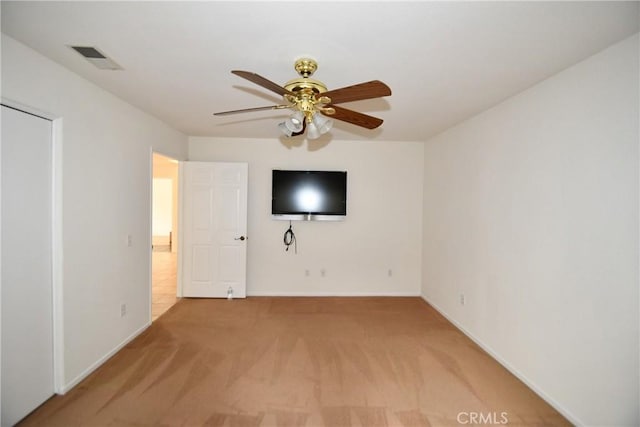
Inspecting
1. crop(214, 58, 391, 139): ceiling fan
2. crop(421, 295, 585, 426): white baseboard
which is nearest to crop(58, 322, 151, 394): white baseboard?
crop(214, 58, 391, 139): ceiling fan

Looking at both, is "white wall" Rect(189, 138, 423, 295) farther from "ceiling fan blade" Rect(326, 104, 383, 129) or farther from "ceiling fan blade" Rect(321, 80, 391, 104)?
"ceiling fan blade" Rect(321, 80, 391, 104)

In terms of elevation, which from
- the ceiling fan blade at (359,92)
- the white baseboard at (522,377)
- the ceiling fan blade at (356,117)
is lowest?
the white baseboard at (522,377)

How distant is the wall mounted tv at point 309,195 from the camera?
14.8ft

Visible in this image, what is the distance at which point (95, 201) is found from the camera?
8.39 feet

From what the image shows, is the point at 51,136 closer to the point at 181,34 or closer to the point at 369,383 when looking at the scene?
the point at 181,34

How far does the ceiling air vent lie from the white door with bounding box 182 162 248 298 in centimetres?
226

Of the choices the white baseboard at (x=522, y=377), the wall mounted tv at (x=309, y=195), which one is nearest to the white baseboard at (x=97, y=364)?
the wall mounted tv at (x=309, y=195)

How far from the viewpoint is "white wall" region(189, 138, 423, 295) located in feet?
15.2

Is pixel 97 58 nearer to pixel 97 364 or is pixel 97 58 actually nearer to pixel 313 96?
pixel 313 96

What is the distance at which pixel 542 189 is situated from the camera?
90.9 inches

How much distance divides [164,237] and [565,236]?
31.9ft

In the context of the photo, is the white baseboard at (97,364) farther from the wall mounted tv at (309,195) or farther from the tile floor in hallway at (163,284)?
the wall mounted tv at (309,195)

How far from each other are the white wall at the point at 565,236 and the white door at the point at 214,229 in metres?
3.19

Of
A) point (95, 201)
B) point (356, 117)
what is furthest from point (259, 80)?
point (95, 201)
